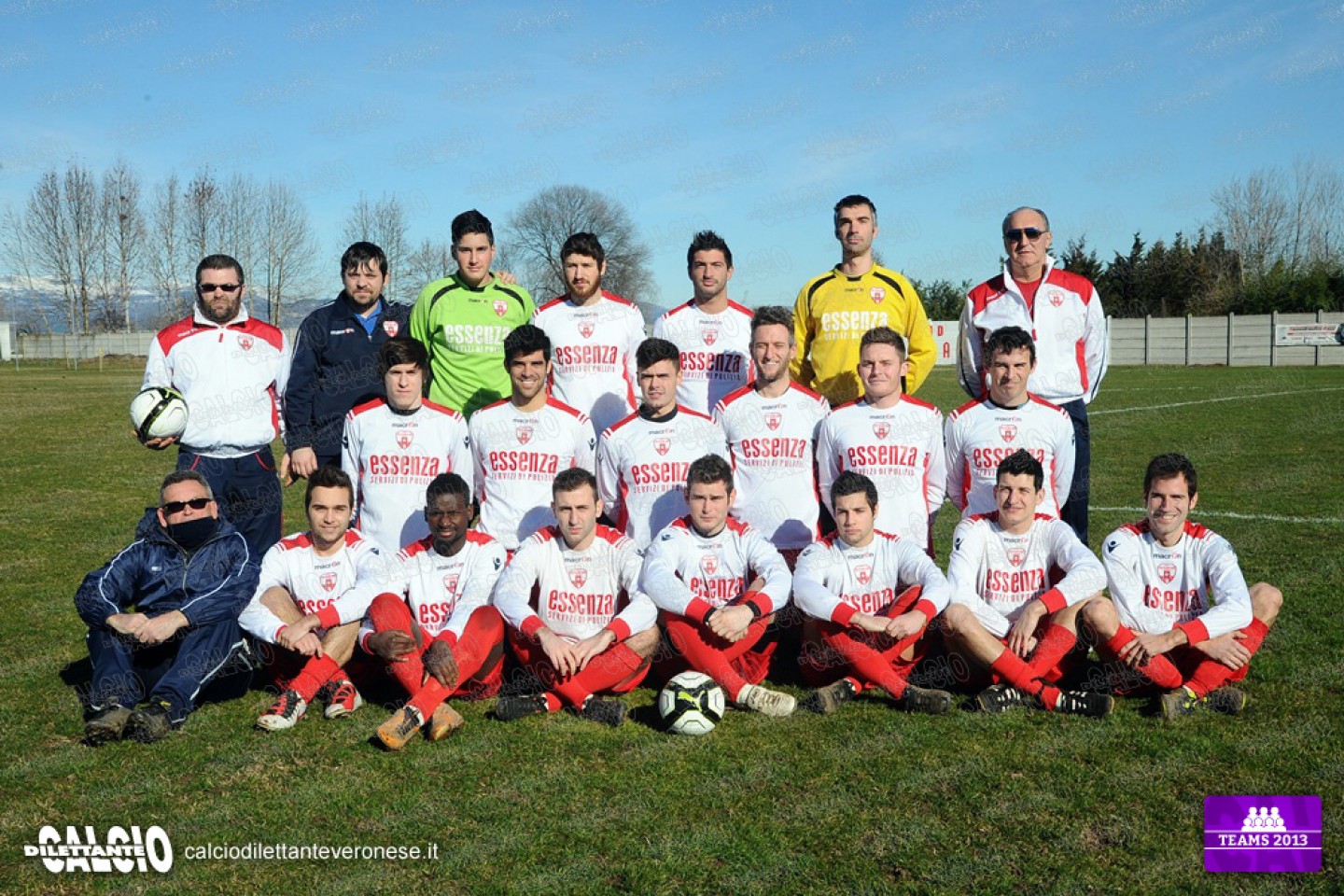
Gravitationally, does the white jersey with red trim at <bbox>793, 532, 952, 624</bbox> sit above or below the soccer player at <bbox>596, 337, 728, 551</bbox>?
below

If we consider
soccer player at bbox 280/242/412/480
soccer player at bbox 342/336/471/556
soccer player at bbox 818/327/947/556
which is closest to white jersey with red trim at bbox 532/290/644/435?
soccer player at bbox 342/336/471/556

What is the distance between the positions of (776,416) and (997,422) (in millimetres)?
1178

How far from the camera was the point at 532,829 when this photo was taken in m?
3.45

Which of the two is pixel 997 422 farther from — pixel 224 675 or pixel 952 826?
pixel 224 675

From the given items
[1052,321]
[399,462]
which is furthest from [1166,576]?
[399,462]

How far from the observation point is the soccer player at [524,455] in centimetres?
542

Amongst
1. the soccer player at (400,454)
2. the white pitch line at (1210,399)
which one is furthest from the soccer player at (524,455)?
the white pitch line at (1210,399)

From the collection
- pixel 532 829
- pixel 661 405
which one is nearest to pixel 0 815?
pixel 532 829

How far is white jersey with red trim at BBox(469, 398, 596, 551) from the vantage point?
213 inches

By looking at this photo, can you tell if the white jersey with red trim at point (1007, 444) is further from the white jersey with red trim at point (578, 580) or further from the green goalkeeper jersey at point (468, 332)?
the green goalkeeper jersey at point (468, 332)

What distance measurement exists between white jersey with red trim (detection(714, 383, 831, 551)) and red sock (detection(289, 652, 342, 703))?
7.42 feet

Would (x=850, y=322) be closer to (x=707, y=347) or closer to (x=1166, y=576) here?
(x=707, y=347)

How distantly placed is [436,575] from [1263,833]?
3658mm

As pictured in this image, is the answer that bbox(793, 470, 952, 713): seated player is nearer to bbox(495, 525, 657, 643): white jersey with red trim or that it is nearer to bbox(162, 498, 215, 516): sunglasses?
bbox(495, 525, 657, 643): white jersey with red trim
